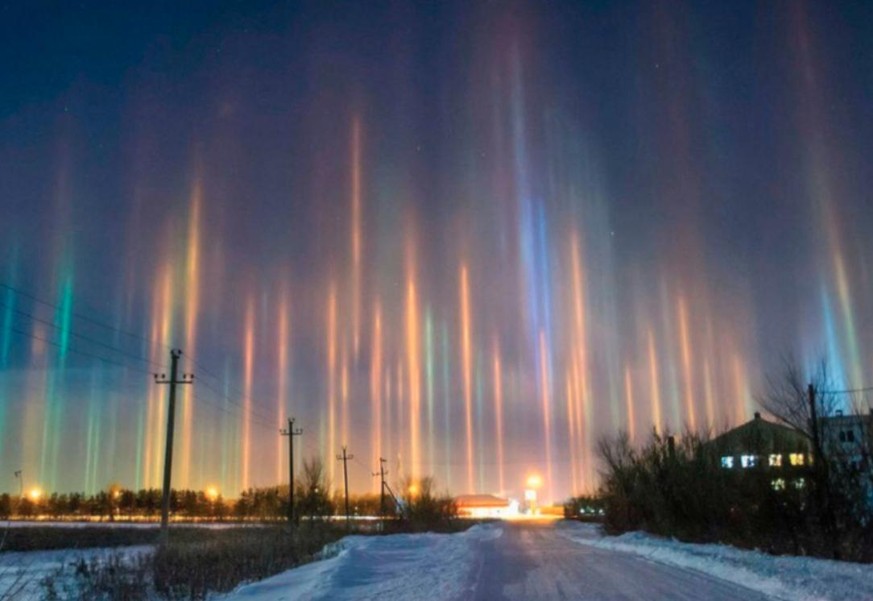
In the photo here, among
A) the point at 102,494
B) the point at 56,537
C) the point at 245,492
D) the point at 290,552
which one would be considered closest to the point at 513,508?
the point at 245,492

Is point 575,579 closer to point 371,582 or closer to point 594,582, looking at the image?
point 594,582

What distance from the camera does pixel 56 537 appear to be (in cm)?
5712

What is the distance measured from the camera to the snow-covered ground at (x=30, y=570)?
10793 millimetres

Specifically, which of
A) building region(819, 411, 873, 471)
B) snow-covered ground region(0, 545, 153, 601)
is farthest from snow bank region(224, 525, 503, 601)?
building region(819, 411, 873, 471)

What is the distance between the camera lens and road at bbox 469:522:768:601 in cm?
1669

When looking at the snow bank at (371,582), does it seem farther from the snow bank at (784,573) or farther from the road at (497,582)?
the snow bank at (784,573)

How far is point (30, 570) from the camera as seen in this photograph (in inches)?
1117

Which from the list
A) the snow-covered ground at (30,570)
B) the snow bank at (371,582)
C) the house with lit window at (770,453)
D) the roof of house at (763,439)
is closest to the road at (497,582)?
the snow bank at (371,582)

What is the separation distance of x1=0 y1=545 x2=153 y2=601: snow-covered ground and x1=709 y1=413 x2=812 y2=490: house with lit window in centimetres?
2251

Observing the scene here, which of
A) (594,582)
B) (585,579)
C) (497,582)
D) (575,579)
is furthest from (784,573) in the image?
(497,582)

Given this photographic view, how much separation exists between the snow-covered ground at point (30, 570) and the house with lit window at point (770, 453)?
2251 centimetres

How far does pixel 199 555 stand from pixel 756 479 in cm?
2062

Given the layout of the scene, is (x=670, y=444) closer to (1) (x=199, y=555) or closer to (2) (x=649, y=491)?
(2) (x=649, y=491)

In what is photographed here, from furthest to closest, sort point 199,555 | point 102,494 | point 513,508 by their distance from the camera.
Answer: point 513,508 → point 102,494 → point 199,555
